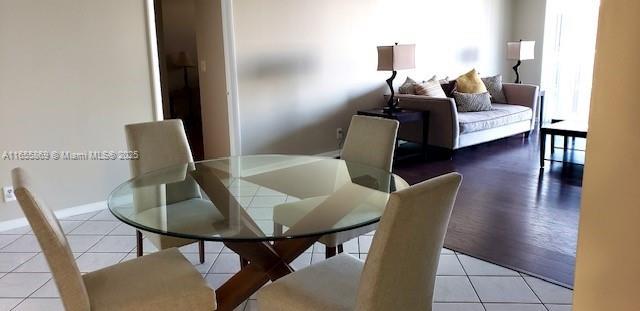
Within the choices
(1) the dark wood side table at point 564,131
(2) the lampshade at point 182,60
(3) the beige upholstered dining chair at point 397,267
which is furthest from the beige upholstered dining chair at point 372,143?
(2) the lampshade at point 182,60

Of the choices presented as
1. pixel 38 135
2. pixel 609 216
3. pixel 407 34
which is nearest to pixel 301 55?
pixel 407 34

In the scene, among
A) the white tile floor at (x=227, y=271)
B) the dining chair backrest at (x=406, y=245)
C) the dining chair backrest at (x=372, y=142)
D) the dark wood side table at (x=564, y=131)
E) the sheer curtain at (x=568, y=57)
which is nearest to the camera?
the dining chair backrest at (x=406, y=245)

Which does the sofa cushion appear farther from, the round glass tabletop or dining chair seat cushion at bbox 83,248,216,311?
dining chair seat cushion at bbox 83,248,216,311

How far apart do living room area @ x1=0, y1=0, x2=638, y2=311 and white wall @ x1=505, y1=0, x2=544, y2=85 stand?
0.47 ft

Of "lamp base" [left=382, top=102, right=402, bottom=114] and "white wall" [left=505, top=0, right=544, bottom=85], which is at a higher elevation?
"white wall" [left=505, top=0, right=544, bottom=85]

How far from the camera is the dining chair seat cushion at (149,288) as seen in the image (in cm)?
163

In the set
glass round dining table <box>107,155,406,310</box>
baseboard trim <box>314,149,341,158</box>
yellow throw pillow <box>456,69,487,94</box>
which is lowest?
baseboard trim <box>314,149,341,158</box>

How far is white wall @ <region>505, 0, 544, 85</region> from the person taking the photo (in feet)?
24.1

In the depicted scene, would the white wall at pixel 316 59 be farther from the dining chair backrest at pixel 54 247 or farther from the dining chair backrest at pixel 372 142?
the dining chair backrest at pixel 54 247

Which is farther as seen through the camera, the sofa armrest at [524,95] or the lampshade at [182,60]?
the lampshade at [182,60]

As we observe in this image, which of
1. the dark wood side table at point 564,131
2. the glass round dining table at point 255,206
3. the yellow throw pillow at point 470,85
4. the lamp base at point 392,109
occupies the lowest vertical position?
the dark wood side table at point 564,131

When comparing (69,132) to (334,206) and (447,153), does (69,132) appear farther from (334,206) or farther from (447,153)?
(447,153)

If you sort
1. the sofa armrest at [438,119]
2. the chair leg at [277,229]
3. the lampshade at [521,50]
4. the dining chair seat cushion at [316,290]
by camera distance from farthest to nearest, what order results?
the lampshade at [521,50]
the sofa armrest at [438,119]
the chair leg at [277,229]
the dining chair seat cushion at [316,290]

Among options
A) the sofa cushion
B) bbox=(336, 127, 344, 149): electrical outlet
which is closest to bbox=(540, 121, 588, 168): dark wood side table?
the sofa cushion
